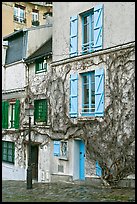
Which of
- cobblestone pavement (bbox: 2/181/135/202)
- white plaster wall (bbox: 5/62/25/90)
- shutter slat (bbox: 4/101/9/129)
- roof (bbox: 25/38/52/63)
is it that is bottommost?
cobblestone pavement (bbox: 2/181/135/202)

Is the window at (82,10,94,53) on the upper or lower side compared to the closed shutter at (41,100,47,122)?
upper

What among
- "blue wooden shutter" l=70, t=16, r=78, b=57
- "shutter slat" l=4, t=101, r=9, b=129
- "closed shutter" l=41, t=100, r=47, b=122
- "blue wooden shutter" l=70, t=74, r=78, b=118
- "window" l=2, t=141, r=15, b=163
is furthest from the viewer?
"shutter slat" l=4, t=101, r=9, b=129

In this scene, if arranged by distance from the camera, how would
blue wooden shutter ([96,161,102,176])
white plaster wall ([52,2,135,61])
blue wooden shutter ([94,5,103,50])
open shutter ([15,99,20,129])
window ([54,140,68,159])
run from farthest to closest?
1. open shutter ([15,99,20,129])
2. window ([54,140,68,159])
3. blue wooden shutter ([94,5,103,50])
4. blue wooden shutter ([96,161,102,176])
5. white plaster wall ([52,2,135,61])

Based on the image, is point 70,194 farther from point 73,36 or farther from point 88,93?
point 73,36

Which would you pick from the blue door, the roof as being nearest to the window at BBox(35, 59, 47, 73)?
the roof

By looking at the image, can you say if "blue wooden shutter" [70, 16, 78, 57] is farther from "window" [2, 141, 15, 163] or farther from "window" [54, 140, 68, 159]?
"window" [2, 141, 15, 163]

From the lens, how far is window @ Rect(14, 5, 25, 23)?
31.8 m

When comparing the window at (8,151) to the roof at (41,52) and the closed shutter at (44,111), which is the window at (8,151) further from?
the roof at (41,52)

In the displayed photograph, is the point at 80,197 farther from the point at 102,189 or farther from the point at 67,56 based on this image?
the point at 67,56

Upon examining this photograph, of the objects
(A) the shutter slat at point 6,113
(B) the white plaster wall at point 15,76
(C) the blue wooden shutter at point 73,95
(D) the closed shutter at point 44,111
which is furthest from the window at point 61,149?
(A) the shutter slat at point 6,113

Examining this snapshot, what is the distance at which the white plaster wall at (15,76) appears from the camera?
18594 mm

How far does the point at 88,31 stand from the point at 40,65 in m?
3.86

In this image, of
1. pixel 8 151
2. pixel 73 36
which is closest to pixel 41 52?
pixel 73 36

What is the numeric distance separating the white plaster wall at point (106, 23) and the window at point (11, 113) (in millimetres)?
4233
